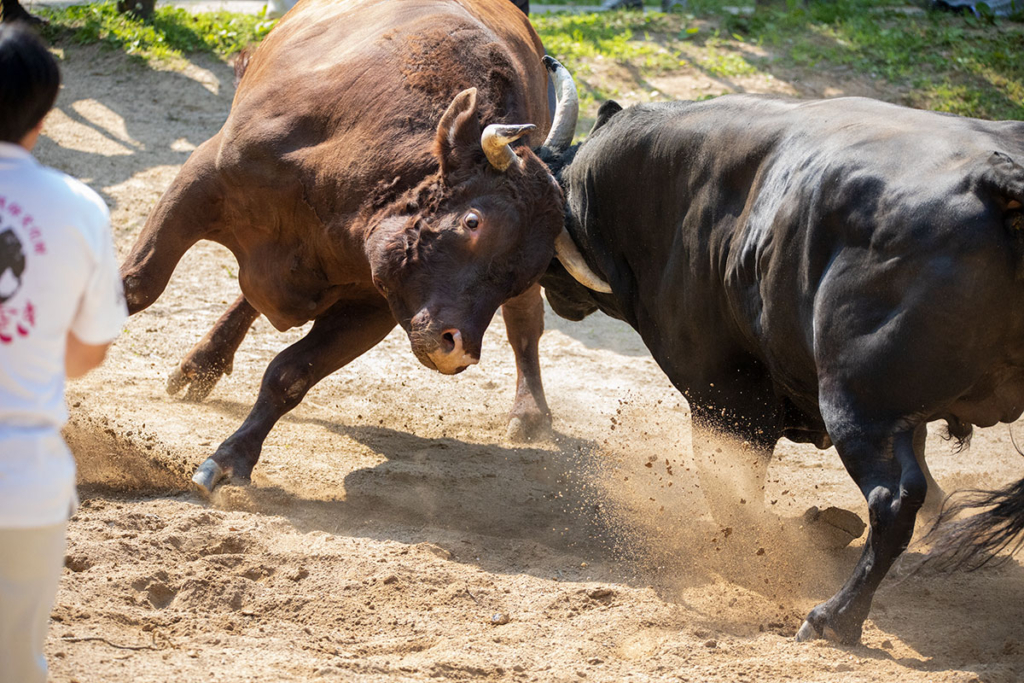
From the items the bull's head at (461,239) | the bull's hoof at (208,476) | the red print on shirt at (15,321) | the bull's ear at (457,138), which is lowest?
Result: the bull's hoof at (208,476)

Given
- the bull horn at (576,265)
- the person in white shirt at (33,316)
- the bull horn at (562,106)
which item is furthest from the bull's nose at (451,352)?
the person in white shirt at (33,316)

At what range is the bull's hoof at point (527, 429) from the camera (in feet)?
20.1

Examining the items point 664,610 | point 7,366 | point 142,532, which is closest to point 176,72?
A: point 142,532

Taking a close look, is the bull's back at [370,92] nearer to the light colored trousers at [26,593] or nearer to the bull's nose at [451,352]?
the bull's nose at [451,352]

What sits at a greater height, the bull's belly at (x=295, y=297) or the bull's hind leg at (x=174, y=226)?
the bull's hind leg at (x=174, y=226)

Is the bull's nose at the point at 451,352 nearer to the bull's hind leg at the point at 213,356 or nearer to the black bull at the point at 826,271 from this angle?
the black bull at the point at 826,271

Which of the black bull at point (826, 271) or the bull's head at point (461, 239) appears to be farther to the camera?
the bull's head at point (461, 239)

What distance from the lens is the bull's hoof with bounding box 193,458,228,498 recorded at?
4.59 m

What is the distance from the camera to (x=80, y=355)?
230 centimetres

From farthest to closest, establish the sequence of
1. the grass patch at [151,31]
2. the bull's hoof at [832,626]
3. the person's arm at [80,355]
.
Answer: the grass patch at [151,31]
the bull's hoof at [832,626]
the person's arm at [80,355]

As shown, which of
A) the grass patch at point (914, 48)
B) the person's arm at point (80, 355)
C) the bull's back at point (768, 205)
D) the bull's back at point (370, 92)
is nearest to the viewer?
the person's arm at point (80, 355)

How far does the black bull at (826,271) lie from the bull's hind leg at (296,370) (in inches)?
45.5

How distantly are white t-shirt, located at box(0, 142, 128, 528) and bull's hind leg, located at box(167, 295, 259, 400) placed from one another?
13.1ft

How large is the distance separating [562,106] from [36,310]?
10.4ft
